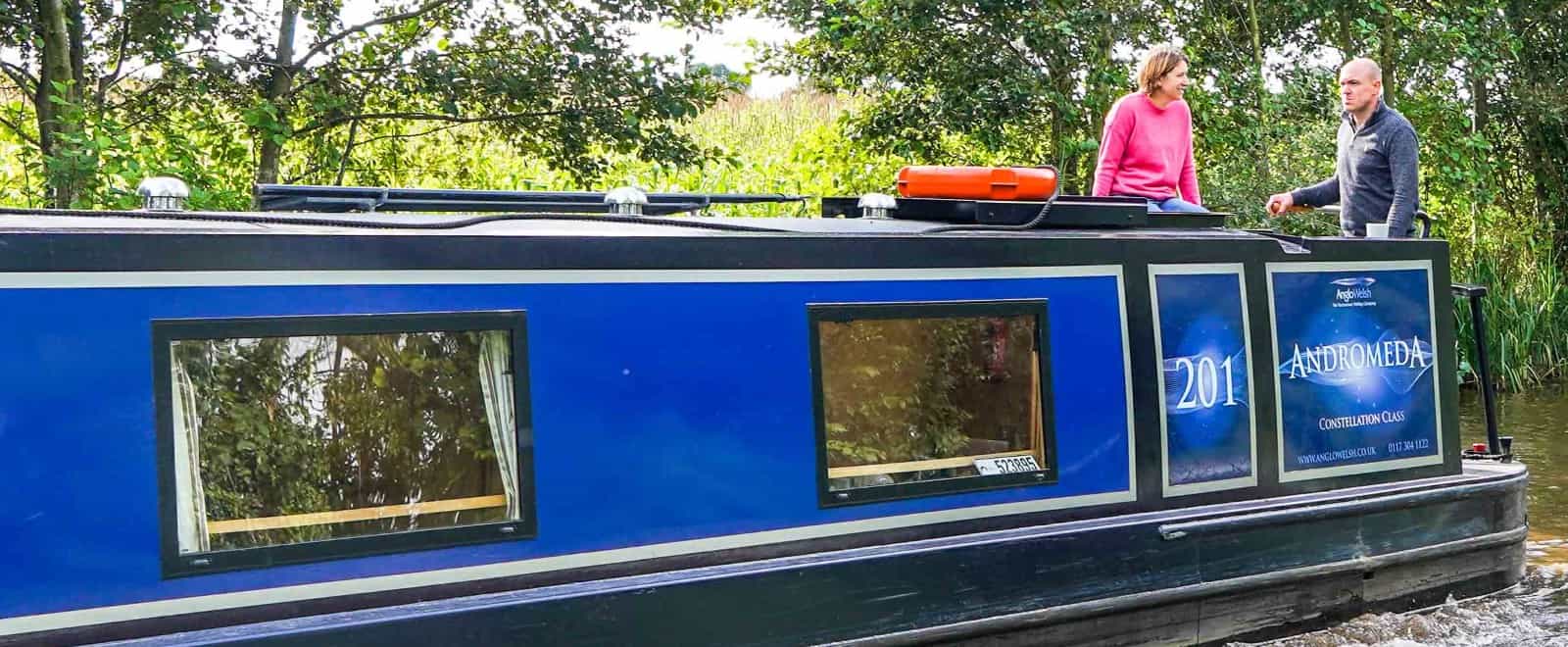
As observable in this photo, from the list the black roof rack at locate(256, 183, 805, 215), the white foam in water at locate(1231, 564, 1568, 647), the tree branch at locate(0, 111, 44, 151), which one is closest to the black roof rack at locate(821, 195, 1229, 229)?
the black roof rack at locate(256, 183, 805, 215)

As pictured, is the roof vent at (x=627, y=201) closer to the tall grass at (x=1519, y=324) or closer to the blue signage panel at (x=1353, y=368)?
the blue signage panel at (x=1353, y=368)

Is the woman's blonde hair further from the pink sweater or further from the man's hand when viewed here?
the man's hand

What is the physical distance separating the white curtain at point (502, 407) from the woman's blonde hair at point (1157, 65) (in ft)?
9.77

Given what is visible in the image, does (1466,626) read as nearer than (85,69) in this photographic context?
Yes

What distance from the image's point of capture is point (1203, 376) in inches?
191

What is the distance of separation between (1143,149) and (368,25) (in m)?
4.99

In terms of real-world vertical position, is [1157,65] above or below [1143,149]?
above

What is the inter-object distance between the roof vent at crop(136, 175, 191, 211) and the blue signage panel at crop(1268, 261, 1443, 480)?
3261mm

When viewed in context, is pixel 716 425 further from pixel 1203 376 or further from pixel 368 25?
pixel 368 25

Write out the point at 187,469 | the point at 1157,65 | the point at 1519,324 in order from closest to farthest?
the point at 187,469 → the point at 1157,65 → the point at 1519,324

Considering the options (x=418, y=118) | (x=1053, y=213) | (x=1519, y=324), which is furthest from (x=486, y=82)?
(x=1519, y=324)

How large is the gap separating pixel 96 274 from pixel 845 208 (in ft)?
8.53

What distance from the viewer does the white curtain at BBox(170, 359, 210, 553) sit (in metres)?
3.27

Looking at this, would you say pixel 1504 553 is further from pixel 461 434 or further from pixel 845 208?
pixel 461 434
